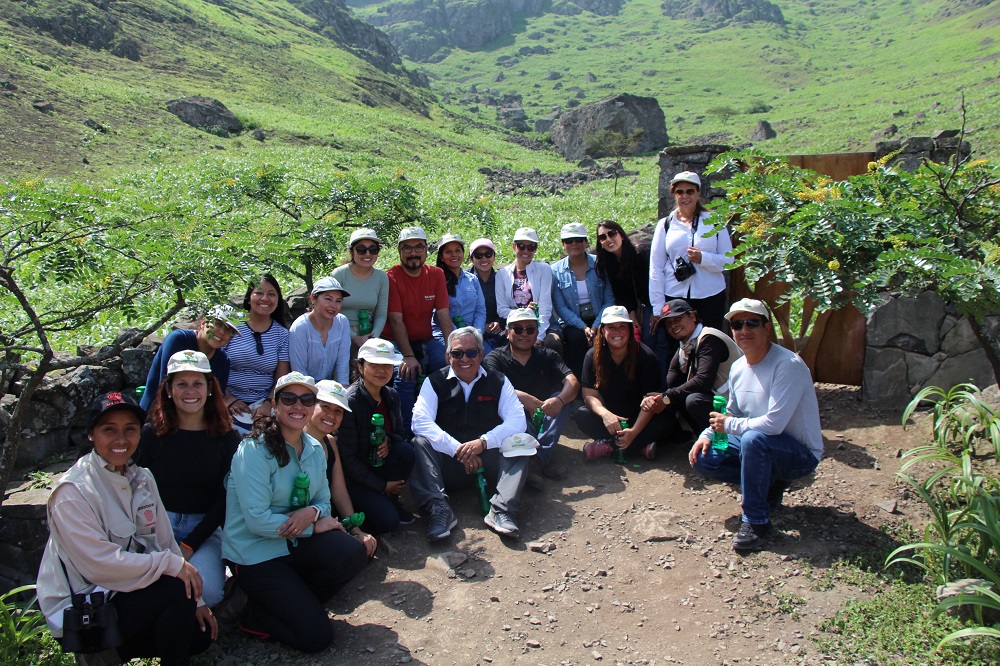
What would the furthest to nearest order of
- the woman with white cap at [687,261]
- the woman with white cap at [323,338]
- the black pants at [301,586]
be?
the woman with white cap at [687,261] < the woman with white cap at [323,338] < the black pants at [301,586]

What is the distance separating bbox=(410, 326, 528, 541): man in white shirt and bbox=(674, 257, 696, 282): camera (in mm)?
1979

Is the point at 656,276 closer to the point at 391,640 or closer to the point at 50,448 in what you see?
the point at 391,640

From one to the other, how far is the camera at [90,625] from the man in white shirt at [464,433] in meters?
2.08

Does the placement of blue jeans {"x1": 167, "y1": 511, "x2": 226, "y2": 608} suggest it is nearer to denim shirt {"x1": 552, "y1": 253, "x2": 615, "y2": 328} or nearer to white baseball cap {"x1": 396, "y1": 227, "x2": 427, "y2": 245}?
white baseball cap {"x1": 396, "y1": 227, "x2": 427, "y2": 245}

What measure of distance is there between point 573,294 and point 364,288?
6.42ft

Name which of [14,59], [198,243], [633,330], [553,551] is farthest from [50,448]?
[14,59]

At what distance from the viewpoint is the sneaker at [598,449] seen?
611 cm

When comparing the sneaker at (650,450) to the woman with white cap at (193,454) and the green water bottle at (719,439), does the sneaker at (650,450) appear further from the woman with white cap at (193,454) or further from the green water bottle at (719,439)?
the woman with white cap at (193,454)

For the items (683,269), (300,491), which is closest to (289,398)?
(300,491)

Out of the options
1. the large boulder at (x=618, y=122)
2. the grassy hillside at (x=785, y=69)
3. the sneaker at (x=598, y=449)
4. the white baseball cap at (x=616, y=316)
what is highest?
the grassy hillside at (x=785, y=69)

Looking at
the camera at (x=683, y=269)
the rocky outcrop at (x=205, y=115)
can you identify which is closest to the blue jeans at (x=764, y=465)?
the camera at (x=683, y=269)

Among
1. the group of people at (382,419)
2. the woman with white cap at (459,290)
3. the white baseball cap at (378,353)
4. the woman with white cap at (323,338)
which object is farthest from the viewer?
the woman with white cap at (459,290)

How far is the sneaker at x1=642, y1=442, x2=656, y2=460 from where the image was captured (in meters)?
6.05

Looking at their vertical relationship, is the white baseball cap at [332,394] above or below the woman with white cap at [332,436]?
above
